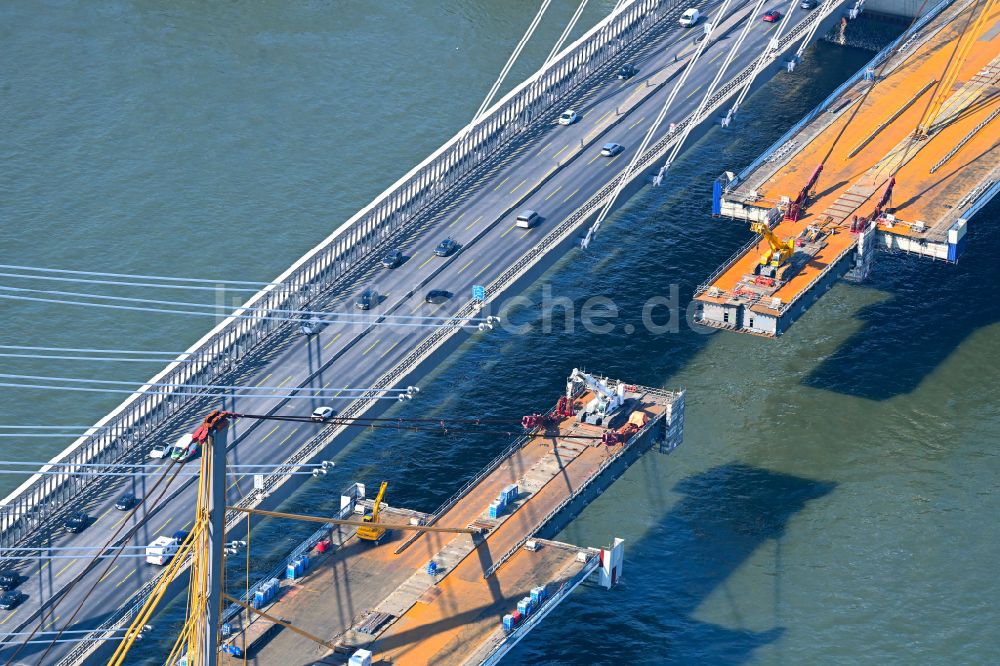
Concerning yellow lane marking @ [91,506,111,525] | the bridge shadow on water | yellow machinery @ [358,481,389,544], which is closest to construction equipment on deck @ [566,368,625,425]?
the bridge shadow on water

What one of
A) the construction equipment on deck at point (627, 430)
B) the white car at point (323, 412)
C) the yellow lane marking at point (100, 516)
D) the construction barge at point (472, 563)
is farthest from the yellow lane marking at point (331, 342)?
the construction equipment on deck at point (627, 430)

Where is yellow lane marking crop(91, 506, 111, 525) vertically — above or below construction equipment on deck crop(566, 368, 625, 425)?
below

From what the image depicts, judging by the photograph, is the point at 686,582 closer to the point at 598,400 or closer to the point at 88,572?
the point at 598,400

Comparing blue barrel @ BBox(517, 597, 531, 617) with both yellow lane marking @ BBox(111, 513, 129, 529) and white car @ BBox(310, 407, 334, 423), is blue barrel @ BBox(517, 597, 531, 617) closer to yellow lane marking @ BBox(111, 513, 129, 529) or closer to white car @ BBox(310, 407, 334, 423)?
white car @ BBox(310, 407, 334, 423)

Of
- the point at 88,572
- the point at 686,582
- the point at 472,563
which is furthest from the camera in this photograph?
the point at 686,582

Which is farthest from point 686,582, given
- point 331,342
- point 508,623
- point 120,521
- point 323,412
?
point 120,521

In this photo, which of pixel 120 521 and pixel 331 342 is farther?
pixel 331 342

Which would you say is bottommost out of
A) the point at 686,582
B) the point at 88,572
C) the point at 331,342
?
the point at 686,582

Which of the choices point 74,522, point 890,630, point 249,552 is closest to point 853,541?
point 890,630
